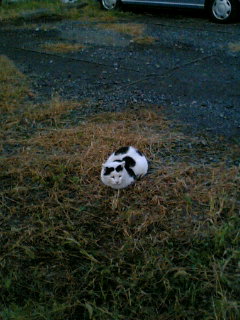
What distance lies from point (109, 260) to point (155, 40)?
5.77 meters

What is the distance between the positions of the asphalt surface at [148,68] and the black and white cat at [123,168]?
0.97 metres

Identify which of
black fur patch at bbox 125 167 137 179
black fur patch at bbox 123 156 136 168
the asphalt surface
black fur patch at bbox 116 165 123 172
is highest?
black fur patch at bbox 116 165 123 172

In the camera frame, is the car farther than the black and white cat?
Yes

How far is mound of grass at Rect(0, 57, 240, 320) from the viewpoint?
87.7 inches

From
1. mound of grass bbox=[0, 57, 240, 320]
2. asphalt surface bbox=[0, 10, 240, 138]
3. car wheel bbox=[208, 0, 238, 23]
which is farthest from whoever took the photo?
car wheel bbox=[208, 0, 238, 23]

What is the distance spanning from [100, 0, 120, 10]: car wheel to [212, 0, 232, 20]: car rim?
2716 millimetres

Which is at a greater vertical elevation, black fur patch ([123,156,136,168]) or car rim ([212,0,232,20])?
black fur patch ([123,156,136,168])

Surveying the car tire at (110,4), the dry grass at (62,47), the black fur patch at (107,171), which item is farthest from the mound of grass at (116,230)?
the car tire at (110,4)

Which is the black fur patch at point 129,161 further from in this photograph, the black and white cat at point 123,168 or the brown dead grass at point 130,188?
the brown dead grass at point 130,188

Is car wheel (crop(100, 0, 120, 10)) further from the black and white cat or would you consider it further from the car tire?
the black and white cat

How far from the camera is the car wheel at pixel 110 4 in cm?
1061

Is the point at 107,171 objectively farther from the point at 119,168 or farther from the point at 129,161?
the point at 129,161

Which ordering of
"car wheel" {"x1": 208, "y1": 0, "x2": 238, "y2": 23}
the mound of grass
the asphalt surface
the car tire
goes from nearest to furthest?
the mound of grass, the asphalt surface, "car wheel" {"x1": 208, "y1": 0, "x2": 238, "y2": 23}, the car tire

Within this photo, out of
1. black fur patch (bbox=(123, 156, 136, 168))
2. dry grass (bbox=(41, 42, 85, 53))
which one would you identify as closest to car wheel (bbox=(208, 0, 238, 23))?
dry grass (bbox=(41, 42, 85, 53))
